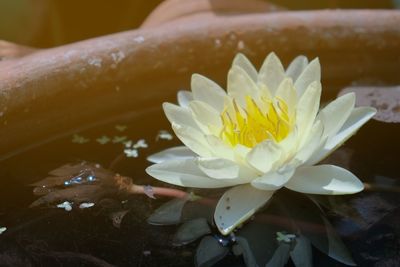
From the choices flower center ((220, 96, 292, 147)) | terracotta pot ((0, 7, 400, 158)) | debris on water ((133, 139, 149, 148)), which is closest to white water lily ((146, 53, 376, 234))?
flower center ((220, 96, 292, 147))

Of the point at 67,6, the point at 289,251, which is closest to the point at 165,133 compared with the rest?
the point at 289,251

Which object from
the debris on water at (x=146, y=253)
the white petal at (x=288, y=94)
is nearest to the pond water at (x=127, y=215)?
the debris on water at (x=146, y=253)

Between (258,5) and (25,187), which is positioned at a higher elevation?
(258,5)

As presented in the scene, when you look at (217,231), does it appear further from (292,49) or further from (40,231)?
A: (292,49)

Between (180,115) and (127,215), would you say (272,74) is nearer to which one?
(180,115)

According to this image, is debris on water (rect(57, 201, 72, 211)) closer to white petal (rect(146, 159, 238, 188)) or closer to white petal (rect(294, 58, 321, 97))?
white petal (rect(146, 159, 238, 188))

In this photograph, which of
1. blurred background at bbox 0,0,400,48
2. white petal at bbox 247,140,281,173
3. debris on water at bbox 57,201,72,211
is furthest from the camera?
blurred background at bbox 0,0,400,48

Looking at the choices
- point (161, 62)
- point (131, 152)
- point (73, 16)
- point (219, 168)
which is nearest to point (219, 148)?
point (219, 168)

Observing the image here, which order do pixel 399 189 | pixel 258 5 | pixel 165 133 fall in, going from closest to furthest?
pixel 399 189, pixel 165 133, pixel 258 5
